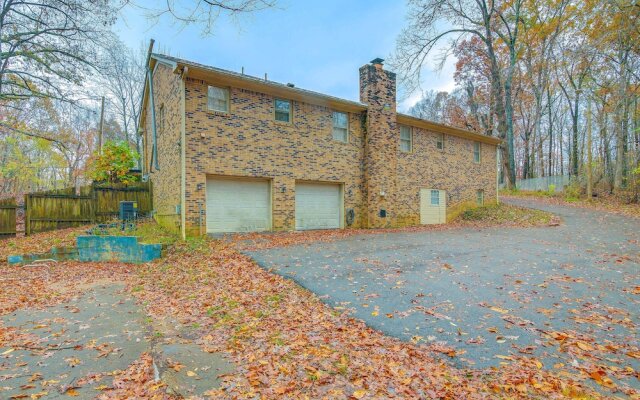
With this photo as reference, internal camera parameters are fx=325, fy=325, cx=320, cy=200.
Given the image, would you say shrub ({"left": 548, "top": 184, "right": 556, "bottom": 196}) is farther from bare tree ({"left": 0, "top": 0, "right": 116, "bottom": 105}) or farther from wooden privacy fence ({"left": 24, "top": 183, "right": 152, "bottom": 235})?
bare tree ({"left": 0, "top": 0, "right": 116, "bottom": 105})

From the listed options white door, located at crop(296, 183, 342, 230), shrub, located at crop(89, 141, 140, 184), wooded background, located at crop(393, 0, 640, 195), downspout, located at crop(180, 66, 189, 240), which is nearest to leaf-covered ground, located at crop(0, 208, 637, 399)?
downspout, located at crop(180, 66, 189, 240)

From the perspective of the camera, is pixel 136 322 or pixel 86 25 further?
pixel 86 25

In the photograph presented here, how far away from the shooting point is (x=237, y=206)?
11117 millimetres

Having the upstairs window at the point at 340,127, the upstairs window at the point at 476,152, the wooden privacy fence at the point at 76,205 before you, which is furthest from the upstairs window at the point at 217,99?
the upstairs window at the point at 476,152

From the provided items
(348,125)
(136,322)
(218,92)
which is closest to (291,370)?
(136,322)

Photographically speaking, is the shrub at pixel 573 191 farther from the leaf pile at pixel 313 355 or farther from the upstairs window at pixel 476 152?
the leaf pile at pixel 313 355

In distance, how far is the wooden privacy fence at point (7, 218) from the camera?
1112 cm

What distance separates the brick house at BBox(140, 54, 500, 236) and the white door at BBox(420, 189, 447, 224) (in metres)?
0.05

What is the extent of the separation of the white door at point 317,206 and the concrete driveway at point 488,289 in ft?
9.06

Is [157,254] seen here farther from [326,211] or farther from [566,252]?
[566,252]

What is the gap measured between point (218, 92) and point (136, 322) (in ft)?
26.4

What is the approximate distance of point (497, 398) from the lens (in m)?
2.71

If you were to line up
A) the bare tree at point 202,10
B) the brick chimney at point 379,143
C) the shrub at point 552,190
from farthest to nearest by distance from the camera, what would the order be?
the shrub at point 552,190, the brick chimney at point 379,143, the bare tree at point 202,10

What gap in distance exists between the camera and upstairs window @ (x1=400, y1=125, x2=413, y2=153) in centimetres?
1528
